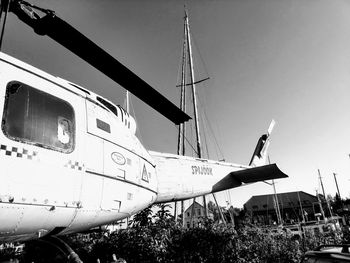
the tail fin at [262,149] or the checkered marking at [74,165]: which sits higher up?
the tail fin at [262,149]

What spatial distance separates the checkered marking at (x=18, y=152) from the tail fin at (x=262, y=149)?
10253mm

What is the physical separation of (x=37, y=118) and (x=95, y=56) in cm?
190

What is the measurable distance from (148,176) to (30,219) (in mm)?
2550

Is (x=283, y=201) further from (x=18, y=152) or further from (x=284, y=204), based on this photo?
(x=18, y=152)

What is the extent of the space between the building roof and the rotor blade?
256ft

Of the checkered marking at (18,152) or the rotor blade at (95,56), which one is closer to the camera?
the checkered marking at (18,152)

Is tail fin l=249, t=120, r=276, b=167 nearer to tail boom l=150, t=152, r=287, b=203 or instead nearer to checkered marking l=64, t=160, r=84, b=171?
tail boom l=150, t=152, r=287, b=203

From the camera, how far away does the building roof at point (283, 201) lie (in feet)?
252

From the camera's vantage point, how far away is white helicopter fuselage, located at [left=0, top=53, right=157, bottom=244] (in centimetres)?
283

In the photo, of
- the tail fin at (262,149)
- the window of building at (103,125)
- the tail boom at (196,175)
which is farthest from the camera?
the tail fin at (262,149)

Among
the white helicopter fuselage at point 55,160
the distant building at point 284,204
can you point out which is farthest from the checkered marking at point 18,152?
the distant building at point 284,204

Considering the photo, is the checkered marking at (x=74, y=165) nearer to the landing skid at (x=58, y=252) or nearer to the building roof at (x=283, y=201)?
the landing skid at (x=58, y=252)

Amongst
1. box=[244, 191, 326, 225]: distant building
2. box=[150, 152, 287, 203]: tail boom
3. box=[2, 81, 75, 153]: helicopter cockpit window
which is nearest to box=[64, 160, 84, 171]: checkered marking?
box=[2, 81, 75, 153]: helicopter cockpit window

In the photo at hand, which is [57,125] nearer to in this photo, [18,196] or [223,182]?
[18,196]
